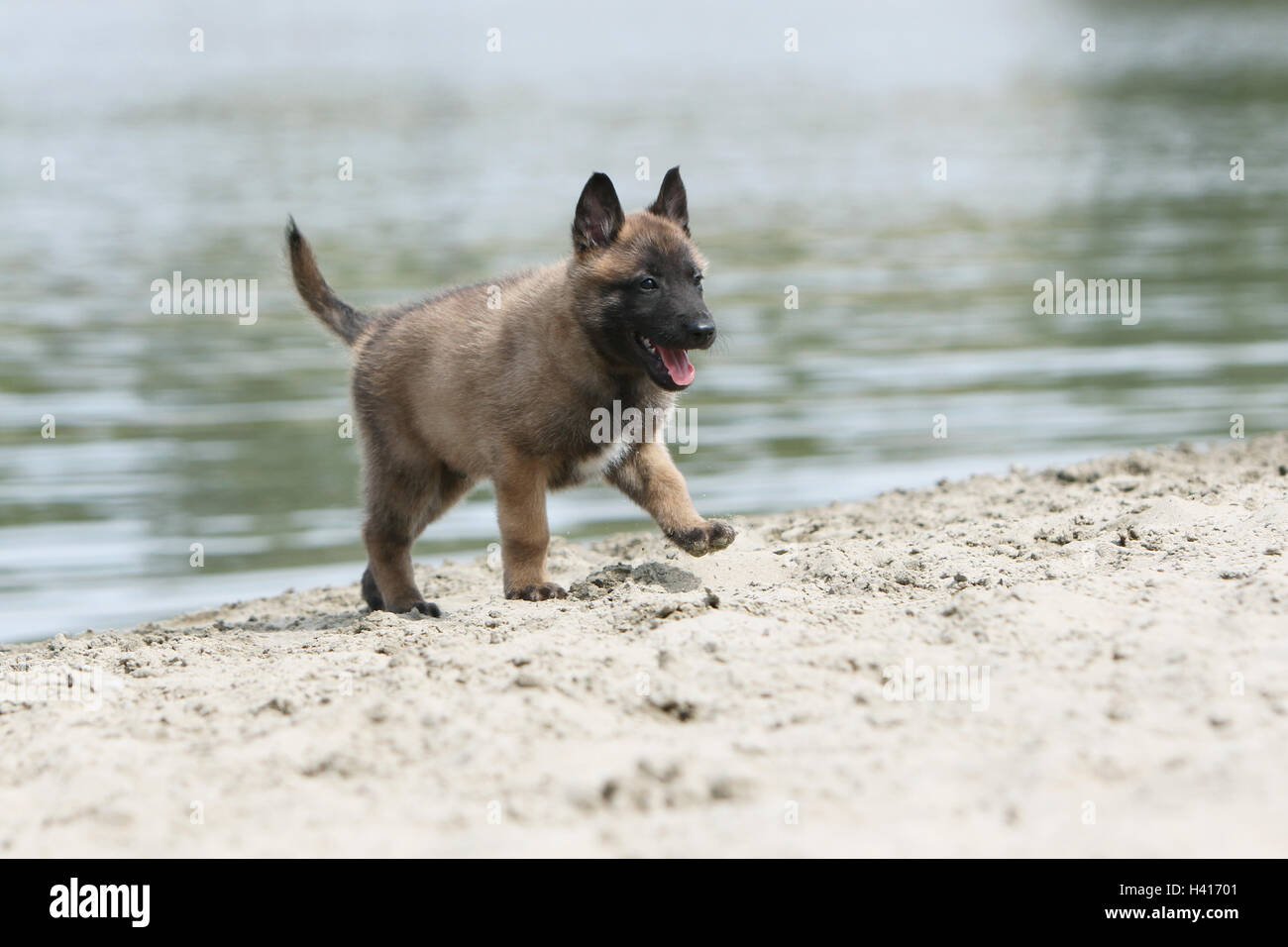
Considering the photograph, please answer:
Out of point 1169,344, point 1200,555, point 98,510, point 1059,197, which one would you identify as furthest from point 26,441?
point 1059,197

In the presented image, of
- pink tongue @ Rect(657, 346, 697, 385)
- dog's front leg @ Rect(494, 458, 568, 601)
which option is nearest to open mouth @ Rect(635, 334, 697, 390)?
pink tongue @ Rect(657, 346, 697, 385)

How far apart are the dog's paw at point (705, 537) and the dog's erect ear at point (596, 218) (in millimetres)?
1243

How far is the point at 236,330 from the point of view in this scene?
14688 mm

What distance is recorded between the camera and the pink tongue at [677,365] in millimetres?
6117

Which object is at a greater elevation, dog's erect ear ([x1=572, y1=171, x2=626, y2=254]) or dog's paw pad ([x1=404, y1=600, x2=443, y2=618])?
dog's erect ear ([x1=572, y1=171, x2=626, y2=254])

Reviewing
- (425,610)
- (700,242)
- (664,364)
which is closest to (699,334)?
(664,364)

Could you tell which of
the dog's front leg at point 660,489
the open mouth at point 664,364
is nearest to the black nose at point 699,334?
the open mouth at point 664,364

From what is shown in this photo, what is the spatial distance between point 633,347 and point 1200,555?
2.29 m

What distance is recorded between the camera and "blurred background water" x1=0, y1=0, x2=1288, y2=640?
9.40m

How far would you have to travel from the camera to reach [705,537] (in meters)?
6.19

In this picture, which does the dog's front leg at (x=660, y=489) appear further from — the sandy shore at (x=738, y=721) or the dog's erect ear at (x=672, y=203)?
the dog's erect ear at (x=672, y=203)

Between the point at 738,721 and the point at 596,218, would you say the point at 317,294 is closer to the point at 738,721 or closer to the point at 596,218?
the point at 596,218

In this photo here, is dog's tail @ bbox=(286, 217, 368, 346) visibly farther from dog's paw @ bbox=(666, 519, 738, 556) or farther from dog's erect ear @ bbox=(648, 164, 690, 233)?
dog's paw @ bbox=(666, 519, 738, 556)
